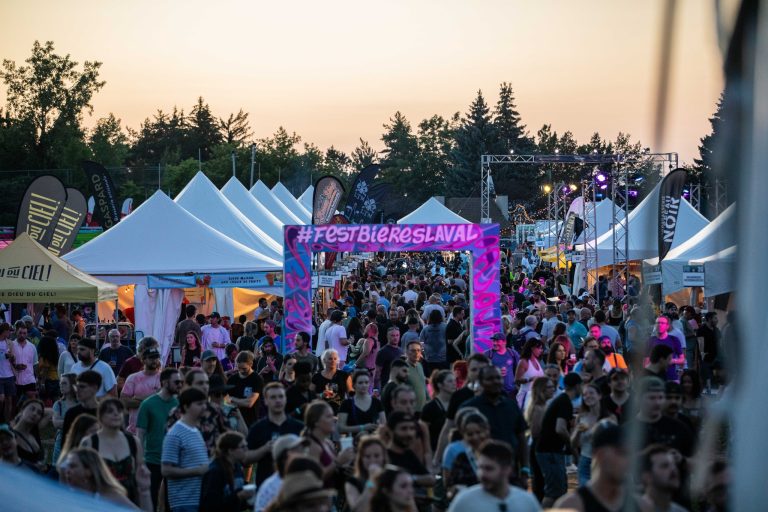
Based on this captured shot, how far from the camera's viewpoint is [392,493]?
529cm

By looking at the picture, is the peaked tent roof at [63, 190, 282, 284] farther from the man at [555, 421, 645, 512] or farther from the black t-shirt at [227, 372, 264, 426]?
the man at [555, 421, 645, 512]

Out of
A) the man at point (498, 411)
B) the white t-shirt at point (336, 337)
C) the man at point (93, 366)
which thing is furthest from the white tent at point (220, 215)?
the man at point (498, 411)

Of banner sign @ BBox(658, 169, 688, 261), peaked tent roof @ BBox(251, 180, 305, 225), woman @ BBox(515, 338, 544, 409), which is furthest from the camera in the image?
peaked tent roof @ BBox(251, 180, 305, 225)

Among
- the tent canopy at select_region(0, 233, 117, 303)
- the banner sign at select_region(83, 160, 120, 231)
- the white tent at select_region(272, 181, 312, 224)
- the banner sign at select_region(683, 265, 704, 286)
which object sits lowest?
the tent canopy at select_region(0, 233, 117, 303)

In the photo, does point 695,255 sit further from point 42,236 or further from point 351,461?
point 351,461

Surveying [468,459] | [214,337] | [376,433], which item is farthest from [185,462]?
[214,337]

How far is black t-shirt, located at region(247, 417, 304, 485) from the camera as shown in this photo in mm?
7641

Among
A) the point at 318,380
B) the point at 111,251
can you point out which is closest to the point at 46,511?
the point at 318,380

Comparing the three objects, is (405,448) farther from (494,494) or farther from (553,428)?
(553,428)

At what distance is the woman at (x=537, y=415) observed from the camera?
352 inches

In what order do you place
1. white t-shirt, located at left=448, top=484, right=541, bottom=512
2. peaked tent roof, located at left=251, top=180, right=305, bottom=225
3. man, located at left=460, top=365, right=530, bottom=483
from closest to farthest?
white t-shirt, located at left=448, top=484, right=541, bottom=512 → man, located at left=460, top=365, right=530, bottom=483 → peaked tent roof, located at left=251, top=180, right=305, bottom=225

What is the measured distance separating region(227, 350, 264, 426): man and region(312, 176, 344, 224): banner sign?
1563 cm

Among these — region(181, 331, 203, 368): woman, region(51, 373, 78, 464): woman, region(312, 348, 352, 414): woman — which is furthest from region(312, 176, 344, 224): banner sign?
region(51, 373, 78, 464): woman

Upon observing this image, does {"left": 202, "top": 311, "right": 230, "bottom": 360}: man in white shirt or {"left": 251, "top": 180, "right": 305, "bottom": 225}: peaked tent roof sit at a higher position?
{"left": 251, "top": 180, "right": 305, "bottom": 225}: peaked tent roof
